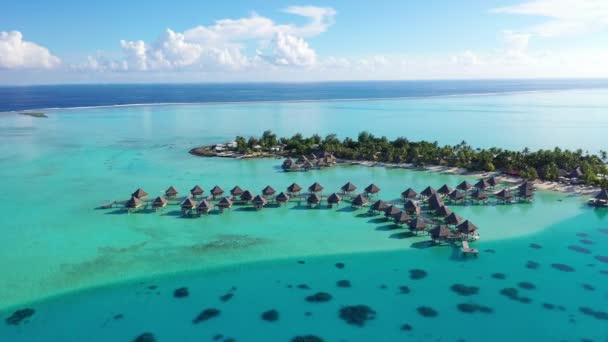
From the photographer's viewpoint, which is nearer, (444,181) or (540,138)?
(444,181)

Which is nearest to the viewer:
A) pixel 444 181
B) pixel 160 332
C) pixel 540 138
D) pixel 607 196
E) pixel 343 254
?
pixel 160 332

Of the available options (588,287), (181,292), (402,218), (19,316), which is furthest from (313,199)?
(19,316)

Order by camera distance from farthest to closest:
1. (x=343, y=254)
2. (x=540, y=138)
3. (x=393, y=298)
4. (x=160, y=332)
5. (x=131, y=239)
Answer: (x=540, y=138) < (x=131, y=239) < (x=343, y=254) < (x=393, y=298) < (x=160, y=332)

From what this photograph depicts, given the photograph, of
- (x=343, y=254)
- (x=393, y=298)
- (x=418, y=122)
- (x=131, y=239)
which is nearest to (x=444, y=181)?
(x=343, y=254)

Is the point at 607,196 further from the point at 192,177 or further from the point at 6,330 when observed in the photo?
the point at 6,330

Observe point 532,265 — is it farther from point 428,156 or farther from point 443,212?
point 428,156

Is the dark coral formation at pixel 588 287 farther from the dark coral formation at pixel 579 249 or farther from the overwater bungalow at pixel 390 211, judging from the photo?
the overwater bungalow at pixel 390 211

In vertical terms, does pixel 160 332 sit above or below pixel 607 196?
below
